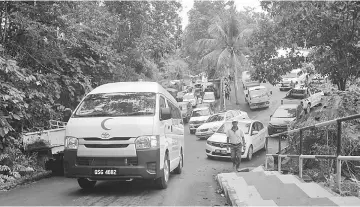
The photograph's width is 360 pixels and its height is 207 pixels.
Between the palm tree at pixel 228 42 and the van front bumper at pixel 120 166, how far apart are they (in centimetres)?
3190

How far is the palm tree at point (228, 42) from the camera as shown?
39469 millimetres

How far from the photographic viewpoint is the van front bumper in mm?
7277

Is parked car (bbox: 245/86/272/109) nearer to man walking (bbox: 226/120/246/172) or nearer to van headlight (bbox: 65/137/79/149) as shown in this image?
man walking (bbox: 226/120/246/172)

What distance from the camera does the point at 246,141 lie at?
16234 mm

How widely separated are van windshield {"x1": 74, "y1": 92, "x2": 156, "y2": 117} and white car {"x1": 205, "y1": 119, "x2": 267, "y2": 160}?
308 inches

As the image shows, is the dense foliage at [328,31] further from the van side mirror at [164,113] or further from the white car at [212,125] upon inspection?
the white car at [212,125]

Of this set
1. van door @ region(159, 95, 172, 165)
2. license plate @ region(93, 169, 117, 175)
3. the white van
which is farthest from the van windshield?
license plate @ region(93, 169, 117, 175)

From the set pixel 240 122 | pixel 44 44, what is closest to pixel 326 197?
pixel 44 44

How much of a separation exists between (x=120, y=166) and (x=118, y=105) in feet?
4.67

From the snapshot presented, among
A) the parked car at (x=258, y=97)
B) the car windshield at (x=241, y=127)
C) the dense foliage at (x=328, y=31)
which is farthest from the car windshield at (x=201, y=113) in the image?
the dense foliage at (x=328, y=31)

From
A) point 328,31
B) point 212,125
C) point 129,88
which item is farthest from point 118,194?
point 212,125

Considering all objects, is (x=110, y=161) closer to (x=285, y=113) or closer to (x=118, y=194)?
(x=118, y=194)

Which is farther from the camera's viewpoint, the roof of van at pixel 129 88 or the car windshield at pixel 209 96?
the car windshield at pixel 209 96

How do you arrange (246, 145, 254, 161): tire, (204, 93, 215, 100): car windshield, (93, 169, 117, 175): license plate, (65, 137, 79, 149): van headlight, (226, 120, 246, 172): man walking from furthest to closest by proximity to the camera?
(204, 93, 215, 100): car windshield
(246, 145, 254, 161): tire
(226, 120, 246, 172): man walking
(65, 137, 79, 149): van headlight
(93, 169, 117, 175): license plate
